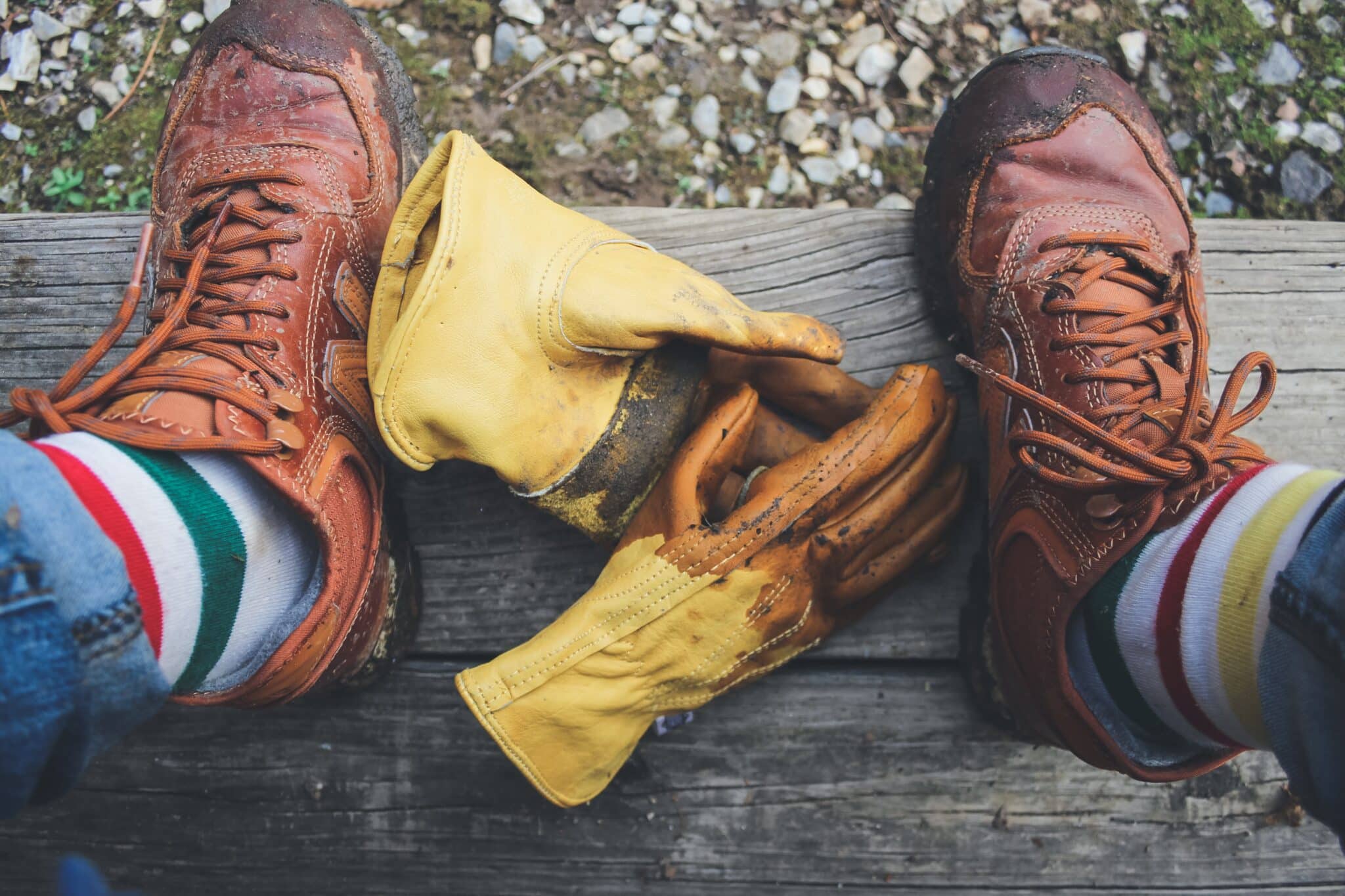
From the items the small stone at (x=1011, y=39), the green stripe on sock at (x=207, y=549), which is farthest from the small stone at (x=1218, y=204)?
the green stripe on sock at (x=207, y=549)

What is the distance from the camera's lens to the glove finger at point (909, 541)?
1.39 meters

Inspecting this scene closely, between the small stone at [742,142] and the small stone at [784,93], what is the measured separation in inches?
3.8

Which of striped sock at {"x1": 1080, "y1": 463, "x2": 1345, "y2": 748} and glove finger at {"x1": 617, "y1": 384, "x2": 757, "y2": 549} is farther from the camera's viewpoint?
glove finger at {"x1": 617, "y1": 384, "x2": 757, "y2": 549}

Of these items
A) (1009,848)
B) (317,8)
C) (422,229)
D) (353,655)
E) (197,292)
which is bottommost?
(1009,848)

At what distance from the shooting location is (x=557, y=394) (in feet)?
4.09

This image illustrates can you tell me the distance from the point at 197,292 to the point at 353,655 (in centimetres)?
66

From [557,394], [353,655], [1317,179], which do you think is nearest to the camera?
[557,394]

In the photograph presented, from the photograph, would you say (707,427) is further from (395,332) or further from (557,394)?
(395,332)

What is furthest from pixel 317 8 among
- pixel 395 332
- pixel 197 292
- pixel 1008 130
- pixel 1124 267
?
pixel 1124 267

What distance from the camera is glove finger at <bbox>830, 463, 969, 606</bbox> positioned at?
1.39m

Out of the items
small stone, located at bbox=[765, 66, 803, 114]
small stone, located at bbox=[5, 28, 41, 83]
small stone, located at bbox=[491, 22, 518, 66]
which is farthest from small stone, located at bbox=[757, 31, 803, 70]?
small stone, located at bbox=[5, 28, 41, 83]

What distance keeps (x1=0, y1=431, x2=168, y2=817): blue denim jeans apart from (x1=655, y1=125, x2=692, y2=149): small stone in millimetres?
1733

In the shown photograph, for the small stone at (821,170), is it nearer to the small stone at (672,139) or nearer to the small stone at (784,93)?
the small stone at (784,93)

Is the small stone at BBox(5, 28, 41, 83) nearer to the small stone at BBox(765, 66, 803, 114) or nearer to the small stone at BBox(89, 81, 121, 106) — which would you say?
the small stone at BBox(89, 81, 121, 106)
